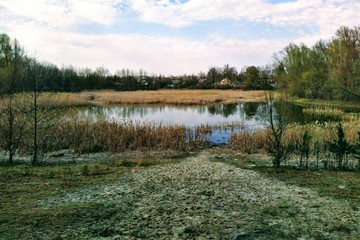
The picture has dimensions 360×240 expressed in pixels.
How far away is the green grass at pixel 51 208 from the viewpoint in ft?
20.4

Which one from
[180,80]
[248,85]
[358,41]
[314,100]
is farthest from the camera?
[180,80]

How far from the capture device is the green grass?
6.21m

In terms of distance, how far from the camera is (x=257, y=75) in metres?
78.9

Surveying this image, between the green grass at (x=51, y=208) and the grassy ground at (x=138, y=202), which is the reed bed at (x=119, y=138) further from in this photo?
the green grass at (x=51, y=208)

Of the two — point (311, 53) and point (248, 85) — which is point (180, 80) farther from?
point (311, 53)

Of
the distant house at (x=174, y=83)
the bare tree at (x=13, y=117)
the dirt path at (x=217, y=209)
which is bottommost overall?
the dirt path at (x=217, y=209)

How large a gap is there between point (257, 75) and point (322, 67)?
3018 cm

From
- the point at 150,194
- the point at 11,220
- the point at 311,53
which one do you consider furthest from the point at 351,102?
the point at 11,220

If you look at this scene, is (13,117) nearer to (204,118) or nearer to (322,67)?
(204,118)

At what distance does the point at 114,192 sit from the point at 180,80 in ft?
252

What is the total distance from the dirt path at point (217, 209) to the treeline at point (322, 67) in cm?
2390

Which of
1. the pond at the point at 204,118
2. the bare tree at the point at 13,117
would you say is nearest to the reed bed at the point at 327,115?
the pond at the point at 204,118

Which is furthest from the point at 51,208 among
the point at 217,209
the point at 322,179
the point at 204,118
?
the point at 204,118

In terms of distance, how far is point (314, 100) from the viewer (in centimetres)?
5031
